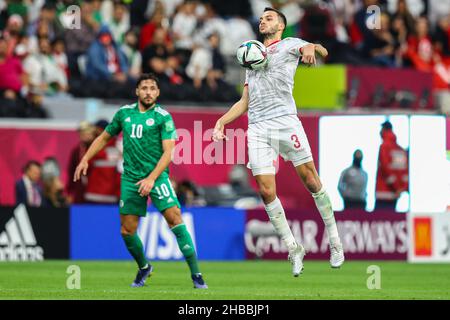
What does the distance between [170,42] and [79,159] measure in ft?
14.9

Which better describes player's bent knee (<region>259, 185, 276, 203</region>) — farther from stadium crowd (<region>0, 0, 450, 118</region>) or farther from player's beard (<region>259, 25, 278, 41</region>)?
stadium crowd (<region>0, 0, 450, 118</region>)

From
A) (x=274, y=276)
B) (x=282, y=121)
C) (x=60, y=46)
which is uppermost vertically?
(x=60, y=46)

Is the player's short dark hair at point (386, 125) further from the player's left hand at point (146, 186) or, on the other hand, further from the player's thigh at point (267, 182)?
the player's left hand at point (146, 186)

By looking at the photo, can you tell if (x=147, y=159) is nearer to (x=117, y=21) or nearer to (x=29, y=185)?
(x=29, y=185)

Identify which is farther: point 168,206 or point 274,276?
point 274,276

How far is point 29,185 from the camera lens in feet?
73.8

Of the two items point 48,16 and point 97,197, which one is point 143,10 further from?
point 97,197

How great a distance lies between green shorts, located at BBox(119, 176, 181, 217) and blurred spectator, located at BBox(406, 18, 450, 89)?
15210 millimetres

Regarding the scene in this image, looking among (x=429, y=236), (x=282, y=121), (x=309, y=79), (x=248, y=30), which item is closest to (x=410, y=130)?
(x=429, y=236)

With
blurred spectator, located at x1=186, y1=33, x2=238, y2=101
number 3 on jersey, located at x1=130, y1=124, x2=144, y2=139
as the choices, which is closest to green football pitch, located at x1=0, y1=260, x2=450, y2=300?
number 3 on jersey, located at x1=130, y1=124, x2=144, y2=139

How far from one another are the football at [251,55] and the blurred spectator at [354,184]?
835 cm

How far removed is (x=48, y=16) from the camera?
984 inches

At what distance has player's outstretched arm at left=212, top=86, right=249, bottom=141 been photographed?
14.2 meters

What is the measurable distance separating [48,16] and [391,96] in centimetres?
711
